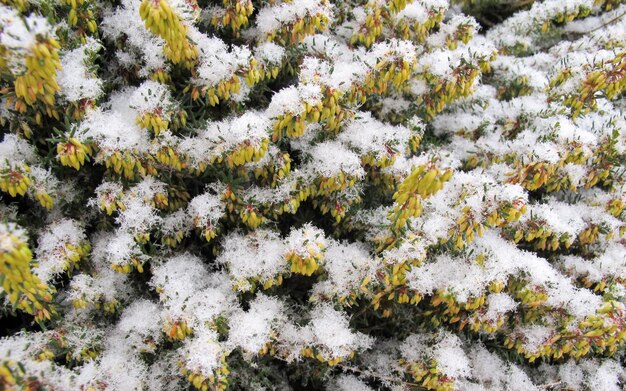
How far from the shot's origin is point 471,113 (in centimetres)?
345

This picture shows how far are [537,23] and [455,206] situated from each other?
7.18 ft

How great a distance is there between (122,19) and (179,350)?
1813 mm

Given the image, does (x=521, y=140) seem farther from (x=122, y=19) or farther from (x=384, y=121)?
(x=122, y=19)

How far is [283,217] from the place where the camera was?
9.29ft

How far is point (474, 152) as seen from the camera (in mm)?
3133

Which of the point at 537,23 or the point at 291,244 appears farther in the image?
the point at 537,23

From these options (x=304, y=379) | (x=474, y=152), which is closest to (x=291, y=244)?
(x=304, y=379)

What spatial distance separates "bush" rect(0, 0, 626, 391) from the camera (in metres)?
2.21

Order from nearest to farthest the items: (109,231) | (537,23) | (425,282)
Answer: (425,282) < (109,231) < (537,23)

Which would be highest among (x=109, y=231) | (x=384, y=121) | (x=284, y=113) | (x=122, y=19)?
(x=122, y=19)

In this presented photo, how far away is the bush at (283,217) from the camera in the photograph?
221cm

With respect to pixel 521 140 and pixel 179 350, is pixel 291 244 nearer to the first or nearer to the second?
pixel 179 350

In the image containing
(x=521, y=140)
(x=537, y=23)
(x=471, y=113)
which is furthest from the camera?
(x=537, y=23)

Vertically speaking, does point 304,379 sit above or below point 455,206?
below
